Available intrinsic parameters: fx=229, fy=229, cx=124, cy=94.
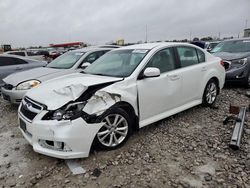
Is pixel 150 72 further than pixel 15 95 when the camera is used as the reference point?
No

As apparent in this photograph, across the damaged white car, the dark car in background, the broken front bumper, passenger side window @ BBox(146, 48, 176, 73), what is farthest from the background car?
the dark car in background

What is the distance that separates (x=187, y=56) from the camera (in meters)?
4.69

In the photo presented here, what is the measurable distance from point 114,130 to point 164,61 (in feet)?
5.39

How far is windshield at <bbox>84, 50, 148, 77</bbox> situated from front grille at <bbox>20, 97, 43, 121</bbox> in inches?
50.3

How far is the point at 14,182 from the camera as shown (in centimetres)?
287

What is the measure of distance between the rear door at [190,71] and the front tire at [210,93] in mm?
308

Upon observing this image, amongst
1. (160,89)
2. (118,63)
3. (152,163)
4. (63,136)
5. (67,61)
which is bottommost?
(152,163)

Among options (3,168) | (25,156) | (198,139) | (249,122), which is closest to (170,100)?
(198,139)

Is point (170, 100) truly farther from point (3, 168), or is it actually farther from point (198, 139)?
point (3, 168)

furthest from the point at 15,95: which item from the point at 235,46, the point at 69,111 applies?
the point at 235,46

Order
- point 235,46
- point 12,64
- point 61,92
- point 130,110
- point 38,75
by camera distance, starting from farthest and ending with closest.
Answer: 1. point 235,46
2. point 12,64
3. point 38,75
4. point 130,110
5. point 61,92

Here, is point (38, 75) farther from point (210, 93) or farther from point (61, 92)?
point (210, 93)

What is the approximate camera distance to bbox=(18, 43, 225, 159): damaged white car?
3020mm

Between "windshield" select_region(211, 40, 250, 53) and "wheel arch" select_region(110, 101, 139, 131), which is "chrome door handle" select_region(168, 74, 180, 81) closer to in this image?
"wheel arch" select_region(110, 101, 139, 131)
